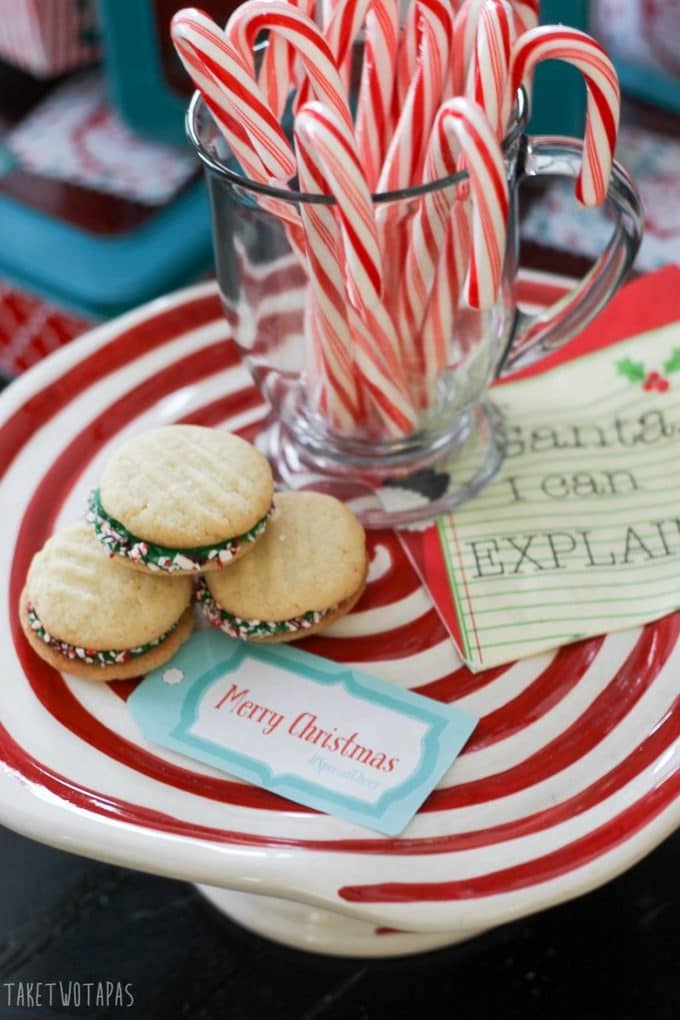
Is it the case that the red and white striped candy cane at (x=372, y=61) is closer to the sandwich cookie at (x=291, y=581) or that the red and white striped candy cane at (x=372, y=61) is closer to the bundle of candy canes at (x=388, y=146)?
the bundle of candy canes at (x=388, y=146)

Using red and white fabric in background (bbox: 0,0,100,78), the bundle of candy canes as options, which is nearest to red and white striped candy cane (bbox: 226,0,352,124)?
the bundle of candy canes

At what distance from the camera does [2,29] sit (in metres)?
1.33

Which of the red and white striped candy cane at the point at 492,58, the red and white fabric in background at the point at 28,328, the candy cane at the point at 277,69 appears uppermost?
the red and white striped candy cane at the point at 492,58

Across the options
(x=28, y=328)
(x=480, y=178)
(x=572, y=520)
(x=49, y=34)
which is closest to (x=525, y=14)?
(x=480, y=178)

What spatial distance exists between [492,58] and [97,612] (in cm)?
33

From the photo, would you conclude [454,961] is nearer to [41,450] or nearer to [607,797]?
[607,797]

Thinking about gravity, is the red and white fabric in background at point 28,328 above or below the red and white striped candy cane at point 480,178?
below

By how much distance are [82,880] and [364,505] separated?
0.27m

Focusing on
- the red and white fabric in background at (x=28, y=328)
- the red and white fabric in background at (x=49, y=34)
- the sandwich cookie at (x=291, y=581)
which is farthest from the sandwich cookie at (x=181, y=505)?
the red and white fabric in background at (x=49, y=34)

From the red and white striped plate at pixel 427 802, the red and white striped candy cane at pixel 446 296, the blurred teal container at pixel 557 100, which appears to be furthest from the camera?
the blurred teal container at pixel 557 100

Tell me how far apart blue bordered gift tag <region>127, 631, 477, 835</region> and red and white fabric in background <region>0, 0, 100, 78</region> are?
2.89 feet

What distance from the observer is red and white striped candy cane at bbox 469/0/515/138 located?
0.59m

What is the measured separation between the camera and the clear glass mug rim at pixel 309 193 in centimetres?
59

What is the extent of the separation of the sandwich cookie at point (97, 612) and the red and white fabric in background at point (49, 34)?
32.9 inches
